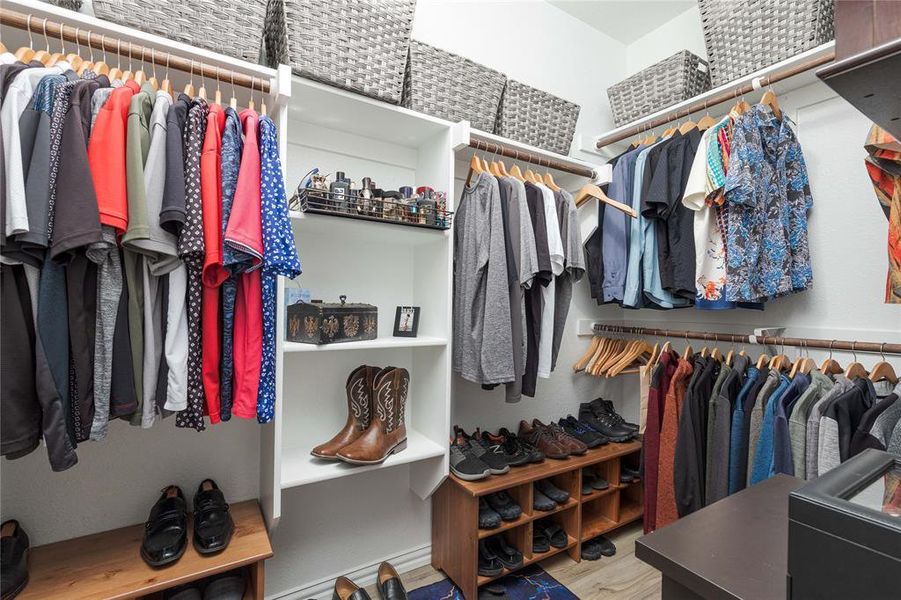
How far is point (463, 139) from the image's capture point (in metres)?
1.52

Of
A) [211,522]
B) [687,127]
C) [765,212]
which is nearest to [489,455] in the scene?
[211,522]

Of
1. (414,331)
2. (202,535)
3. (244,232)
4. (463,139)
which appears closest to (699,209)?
(463,139)

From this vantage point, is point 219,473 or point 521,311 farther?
point 521,311

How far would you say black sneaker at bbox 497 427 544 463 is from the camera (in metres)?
1.77

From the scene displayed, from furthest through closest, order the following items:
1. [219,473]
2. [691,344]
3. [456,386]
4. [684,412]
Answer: [691,344]
[456,386]
[684,412]
[219,473]

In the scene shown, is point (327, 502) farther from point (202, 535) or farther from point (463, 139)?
point (463, 139)

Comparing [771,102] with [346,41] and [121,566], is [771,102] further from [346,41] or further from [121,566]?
[121,566]

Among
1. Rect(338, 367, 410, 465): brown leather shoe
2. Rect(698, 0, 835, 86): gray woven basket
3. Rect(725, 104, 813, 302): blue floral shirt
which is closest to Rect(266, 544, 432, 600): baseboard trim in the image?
Rect(338, 367, 410, 465): brown leather shoe

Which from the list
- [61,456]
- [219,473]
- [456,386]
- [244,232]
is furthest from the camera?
[456,386]

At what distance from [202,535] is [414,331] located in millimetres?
924

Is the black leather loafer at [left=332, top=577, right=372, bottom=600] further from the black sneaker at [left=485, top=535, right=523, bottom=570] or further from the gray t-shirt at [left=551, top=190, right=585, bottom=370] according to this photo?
the gray t-shirt at [left=551, top=190, right=585, bottom=370]

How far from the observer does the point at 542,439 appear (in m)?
1.91

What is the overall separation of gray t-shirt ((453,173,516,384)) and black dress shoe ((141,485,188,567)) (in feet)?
3.23

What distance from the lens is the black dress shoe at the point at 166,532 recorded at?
1078 mm
